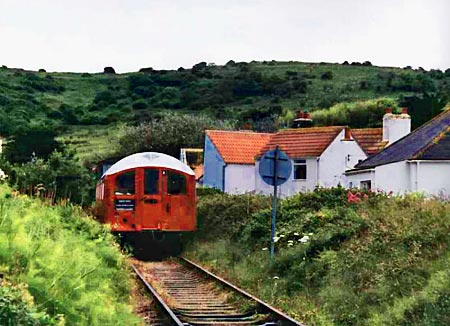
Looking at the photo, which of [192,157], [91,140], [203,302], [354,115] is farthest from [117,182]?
[91,140]

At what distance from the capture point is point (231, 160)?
4966 cm

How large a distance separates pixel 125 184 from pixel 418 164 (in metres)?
9.70

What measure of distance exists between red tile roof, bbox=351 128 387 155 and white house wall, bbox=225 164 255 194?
19.6 feet

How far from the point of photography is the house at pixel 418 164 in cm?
3080

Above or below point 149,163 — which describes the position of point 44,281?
below

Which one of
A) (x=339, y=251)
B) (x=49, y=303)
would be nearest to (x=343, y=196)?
(x=339, y=251)

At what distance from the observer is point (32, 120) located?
93.2 meters

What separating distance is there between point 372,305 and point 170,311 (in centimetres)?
311

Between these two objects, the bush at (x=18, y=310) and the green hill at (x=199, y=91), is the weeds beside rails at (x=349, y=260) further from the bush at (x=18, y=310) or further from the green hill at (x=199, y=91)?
the green hill at (x=199, y=91)

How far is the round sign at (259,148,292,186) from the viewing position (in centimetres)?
1978

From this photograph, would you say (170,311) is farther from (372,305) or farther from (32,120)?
(32,120)

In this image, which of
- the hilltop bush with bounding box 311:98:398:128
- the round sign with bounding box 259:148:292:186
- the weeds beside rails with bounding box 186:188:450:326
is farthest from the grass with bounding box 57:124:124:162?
the round sign with bounding box 259:148:292:186

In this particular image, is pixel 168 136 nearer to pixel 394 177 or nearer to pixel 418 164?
pixel 394 177

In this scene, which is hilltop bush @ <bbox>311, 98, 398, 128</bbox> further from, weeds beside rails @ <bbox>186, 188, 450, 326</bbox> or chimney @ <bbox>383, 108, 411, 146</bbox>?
weeds beside rails @ <bbox>186, 188, 450, 326</bbox>
